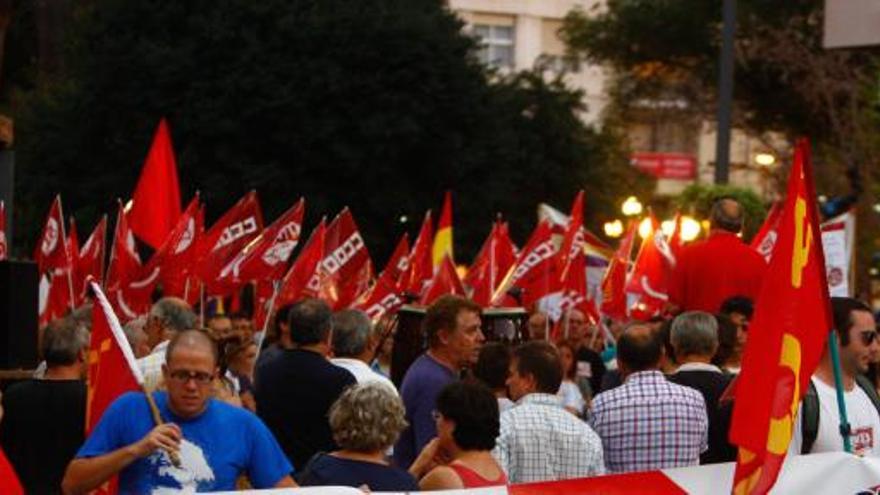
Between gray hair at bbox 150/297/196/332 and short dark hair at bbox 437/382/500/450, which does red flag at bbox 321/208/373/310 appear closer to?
gray hair at bbox 150/297/196/332

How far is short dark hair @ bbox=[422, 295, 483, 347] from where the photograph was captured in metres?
10.2

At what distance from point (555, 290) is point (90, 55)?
22.3 metres

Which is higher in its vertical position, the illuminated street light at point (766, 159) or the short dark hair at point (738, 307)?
the illuminated street light at point (766, 159)

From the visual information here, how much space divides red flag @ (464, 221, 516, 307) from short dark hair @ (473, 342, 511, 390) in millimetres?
8002

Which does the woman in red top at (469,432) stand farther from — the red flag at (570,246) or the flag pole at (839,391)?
the red flag at (570,246)

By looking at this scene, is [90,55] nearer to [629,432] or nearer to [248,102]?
[248,102]

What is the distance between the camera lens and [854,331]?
8.30 metres

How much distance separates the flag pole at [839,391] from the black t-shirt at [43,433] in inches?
134

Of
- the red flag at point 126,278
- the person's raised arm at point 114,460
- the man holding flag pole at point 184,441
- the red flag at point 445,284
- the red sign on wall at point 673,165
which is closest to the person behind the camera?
the person's raised arm at point 114,460

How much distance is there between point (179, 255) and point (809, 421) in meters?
9.14

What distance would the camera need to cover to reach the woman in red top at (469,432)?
776cm

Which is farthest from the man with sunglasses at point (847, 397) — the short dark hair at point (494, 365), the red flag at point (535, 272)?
the red flag at point (535, 272)

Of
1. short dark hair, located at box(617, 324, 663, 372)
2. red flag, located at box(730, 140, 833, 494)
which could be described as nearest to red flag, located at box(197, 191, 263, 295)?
short dark hair, located at box(617, 324, 663, 372)

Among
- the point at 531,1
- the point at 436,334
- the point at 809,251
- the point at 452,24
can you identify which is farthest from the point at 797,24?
the point at 809,251
